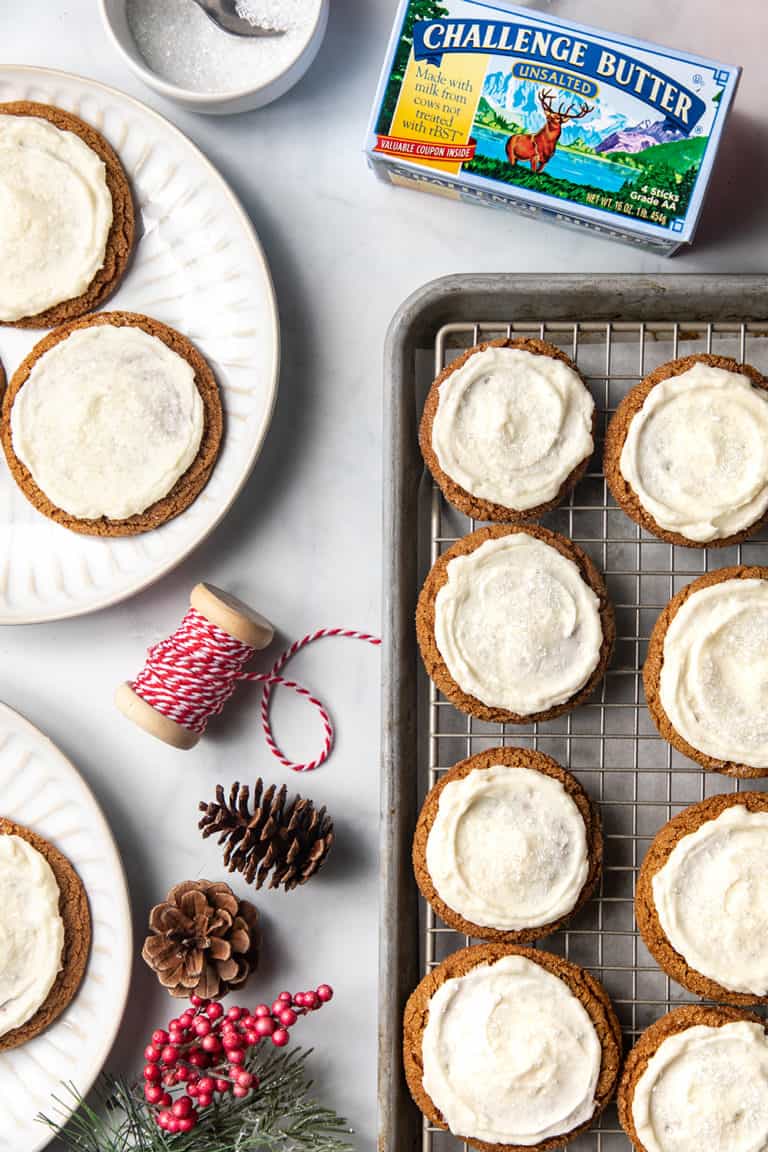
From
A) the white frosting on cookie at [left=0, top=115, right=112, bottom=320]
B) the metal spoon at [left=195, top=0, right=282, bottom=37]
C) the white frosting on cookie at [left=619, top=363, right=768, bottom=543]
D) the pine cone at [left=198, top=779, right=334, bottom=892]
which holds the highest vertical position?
the metal spoon at [left=195, top=0, right=282, bottom=37]

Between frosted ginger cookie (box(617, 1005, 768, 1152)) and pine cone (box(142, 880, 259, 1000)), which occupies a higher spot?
pine cone (box(142, 880, 259, 1000))

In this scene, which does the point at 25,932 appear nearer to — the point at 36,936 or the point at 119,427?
the point at 36,936

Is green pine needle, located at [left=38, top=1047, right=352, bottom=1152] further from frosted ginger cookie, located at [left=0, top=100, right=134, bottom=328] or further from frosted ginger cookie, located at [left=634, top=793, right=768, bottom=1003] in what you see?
frosted ginger cookie, located at [left=0, top=100, right=134, bottom=328]

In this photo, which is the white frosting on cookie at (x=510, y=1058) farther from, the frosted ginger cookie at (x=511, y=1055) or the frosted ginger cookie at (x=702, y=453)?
the frosted ginger cookie at (x=702, y=453)

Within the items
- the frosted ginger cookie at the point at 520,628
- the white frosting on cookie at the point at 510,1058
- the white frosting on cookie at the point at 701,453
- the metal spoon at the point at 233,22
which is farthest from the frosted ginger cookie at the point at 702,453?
the metal spoon at the point at 233,22

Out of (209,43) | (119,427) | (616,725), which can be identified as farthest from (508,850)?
(209,43)

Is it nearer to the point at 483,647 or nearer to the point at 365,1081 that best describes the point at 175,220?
the point at 483,647

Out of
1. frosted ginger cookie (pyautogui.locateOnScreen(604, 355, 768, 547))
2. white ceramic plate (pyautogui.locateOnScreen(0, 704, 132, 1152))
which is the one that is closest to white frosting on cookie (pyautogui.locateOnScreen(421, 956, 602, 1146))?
white ceramic plate (pyautogui.locateOnScreen(0, 704, 132, 1152))
